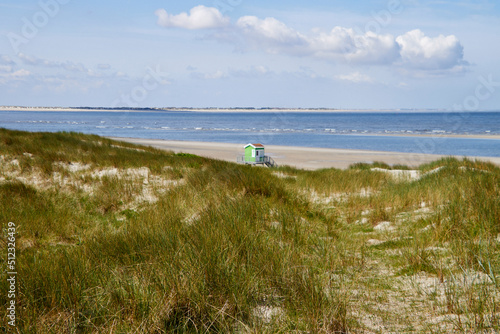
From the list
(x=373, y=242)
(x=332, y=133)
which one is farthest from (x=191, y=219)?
(x=332, y=133)

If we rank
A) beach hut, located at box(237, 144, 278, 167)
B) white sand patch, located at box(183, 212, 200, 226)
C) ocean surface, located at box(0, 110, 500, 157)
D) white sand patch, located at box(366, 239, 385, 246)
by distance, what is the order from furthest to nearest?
1. ocean surface, located at box(0, 110, 500, 157)
2. beach hut, located at box(237, 144, 278, 167)
3. white sand patch, located at box(366, 239, 385, 246)
4. white sand patch, located at box(183, 212, 200, 226)

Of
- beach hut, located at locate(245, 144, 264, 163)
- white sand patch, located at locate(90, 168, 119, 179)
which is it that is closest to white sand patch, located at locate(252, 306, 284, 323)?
white sand patch, located at locate(90, 168, 119, 179)

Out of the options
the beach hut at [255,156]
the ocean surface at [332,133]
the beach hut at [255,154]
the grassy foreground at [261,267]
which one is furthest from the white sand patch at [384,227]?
the ocean surface at [332,133]

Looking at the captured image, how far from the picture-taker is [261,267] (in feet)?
12.7

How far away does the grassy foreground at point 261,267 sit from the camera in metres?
3.02

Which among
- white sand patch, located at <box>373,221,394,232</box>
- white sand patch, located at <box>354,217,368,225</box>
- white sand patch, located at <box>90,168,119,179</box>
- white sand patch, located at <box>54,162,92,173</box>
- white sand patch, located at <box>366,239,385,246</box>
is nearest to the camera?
white sand patch, located at <box>366,239,385,246</box>

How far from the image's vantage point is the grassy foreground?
3.02m

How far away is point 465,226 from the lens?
5402 millimetres

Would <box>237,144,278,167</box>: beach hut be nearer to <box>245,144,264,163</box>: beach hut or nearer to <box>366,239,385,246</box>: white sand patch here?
<box>245,144,264,163</box>: beach hut

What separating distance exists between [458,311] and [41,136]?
17.8 m

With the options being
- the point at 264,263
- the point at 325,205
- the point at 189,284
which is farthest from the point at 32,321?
the point at 325,205

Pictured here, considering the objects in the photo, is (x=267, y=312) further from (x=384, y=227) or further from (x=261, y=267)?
(x=384, y=227)

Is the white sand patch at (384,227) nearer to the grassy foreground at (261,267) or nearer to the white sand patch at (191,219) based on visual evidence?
the grassy foreground at (261,267)

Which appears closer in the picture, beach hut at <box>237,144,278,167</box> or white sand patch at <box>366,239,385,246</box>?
white sand patch at <box>366,239,385,246</box>
